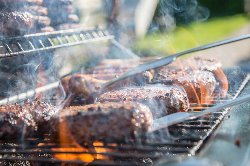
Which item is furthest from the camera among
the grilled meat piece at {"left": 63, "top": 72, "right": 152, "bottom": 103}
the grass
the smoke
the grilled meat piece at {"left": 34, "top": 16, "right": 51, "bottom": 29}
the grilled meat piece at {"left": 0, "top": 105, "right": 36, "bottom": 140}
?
the grass

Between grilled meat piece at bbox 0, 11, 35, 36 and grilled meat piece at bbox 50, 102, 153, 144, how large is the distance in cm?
141

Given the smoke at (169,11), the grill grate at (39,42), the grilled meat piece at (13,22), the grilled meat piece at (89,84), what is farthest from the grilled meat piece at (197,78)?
the smoke at (169,11)

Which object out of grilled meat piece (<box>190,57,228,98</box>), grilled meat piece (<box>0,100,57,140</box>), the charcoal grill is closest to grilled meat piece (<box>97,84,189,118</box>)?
the charcoal grill

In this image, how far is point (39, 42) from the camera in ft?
12.1

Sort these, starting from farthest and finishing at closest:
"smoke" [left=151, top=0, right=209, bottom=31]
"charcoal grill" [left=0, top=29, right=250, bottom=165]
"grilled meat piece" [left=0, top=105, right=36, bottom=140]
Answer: "smoke" [left=151, top=0, right=209, bottom=31] < "grilled meat piece" [left=0, top=105, right=36, bottom=140] < "charcoal grill" [left=0, top=29, right=250, bottom=165]

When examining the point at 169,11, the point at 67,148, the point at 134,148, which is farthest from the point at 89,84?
the point at 169,11

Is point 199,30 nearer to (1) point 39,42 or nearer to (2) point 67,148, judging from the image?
(1) point 39,42

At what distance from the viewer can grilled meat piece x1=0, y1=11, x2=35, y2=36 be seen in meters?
3.36

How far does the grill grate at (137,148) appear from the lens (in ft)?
6.95

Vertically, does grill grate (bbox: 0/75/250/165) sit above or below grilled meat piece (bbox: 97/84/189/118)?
below

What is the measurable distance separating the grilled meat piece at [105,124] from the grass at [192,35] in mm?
4996

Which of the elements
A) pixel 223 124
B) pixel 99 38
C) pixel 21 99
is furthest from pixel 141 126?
pixel 99 38

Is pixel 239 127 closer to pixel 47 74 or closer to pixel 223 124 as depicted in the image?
pixel 223 124

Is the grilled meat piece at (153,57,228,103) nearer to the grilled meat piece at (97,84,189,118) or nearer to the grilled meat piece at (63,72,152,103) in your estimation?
the grilled meat piece at (63,72,152,103)
